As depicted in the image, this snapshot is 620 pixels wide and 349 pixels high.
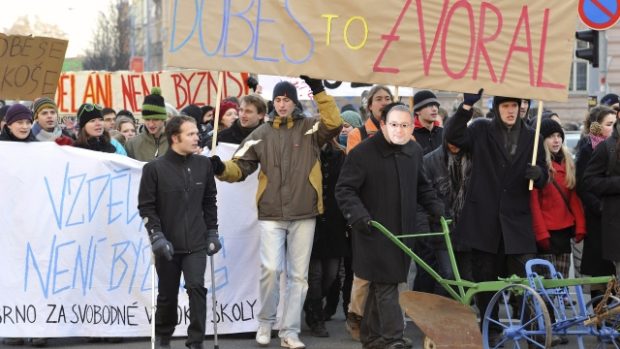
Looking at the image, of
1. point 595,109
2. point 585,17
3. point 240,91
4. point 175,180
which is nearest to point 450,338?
point 175,180

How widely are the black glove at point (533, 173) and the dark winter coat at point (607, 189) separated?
0.55 meters

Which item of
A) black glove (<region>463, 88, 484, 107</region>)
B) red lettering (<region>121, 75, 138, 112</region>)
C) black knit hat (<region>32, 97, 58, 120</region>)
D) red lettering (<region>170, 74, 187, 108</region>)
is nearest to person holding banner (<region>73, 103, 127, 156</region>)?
black knit hat (<region>32, 97, 58, 120</region>)

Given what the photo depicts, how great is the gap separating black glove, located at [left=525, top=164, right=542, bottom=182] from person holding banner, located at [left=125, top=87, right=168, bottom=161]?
3.16m

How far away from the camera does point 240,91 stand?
1573 cm

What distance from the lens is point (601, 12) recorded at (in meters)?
13.4

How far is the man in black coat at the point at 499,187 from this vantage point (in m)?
8.87

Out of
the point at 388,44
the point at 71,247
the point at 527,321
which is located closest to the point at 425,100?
the point at 388,44

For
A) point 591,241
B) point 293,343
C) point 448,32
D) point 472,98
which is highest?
point 448,32

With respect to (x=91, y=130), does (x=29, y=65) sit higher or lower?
higher

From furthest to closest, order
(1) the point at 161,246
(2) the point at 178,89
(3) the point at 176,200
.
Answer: (2) the point at 178,89, (3) the point at 176,200, (1) the point at 161,246

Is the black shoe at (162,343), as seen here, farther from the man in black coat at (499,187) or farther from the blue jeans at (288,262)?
the man in black coat at (499,187)

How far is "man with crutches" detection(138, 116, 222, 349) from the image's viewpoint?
830 cm

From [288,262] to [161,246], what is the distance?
1.49m

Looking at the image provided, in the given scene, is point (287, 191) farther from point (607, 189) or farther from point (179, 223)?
point (607, 189)
